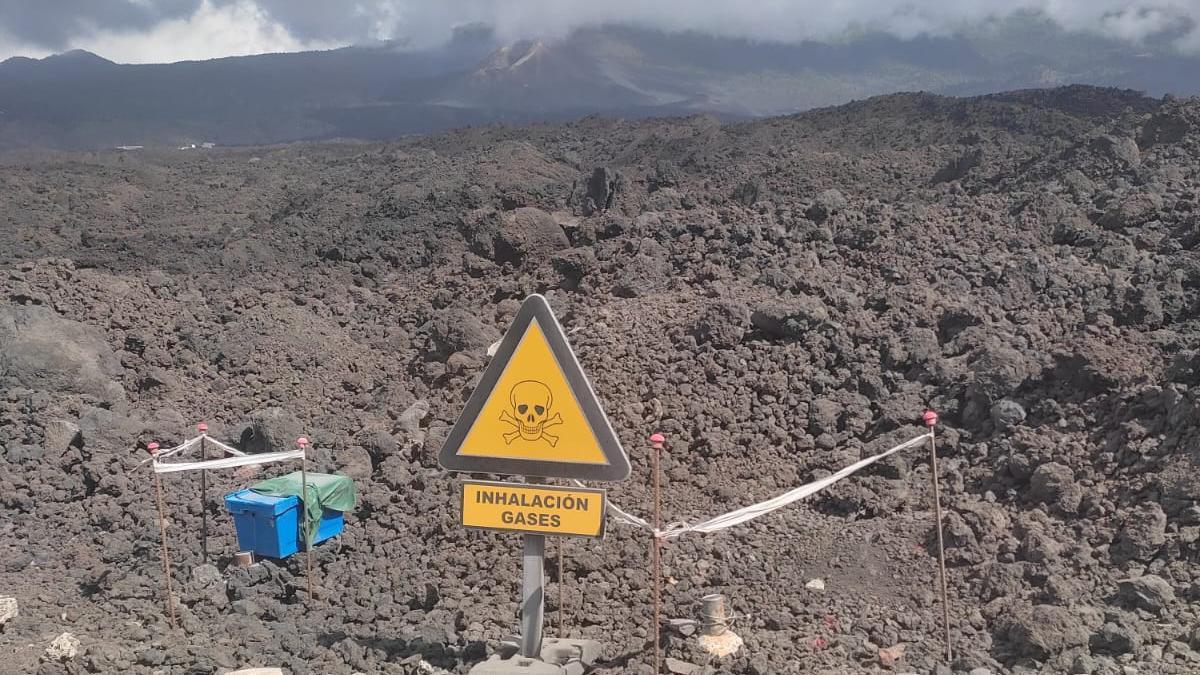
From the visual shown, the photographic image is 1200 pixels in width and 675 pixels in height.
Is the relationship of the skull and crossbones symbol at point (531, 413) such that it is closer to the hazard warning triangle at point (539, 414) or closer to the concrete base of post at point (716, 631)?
the hazard warning triangle at point (539, 414)

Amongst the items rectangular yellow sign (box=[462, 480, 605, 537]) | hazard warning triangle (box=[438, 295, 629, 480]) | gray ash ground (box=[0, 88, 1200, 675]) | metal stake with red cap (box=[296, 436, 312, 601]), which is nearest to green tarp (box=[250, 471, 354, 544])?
metal stake with red cap (box=[296, 436, 312, 601])

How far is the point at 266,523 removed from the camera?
6398 millimetres

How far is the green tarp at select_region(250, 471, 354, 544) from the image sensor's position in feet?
21.5

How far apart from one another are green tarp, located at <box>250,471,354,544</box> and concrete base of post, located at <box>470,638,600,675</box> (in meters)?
2.23

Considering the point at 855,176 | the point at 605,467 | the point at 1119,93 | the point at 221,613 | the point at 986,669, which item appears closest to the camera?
the point at 605,467

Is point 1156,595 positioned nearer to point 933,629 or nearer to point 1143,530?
point 1143,530

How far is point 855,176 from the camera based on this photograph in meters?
17.4

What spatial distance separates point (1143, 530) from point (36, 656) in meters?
5.75

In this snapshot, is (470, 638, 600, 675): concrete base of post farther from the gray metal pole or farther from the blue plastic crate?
the blue plastic crate

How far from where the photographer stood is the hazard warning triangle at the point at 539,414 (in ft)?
13.9

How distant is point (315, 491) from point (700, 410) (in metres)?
2.78

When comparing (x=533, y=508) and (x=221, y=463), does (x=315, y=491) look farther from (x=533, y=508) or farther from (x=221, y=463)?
(x=533, y=508)

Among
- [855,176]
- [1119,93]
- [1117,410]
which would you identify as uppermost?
[1119,93]

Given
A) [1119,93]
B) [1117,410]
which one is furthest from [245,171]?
[1117,410]
